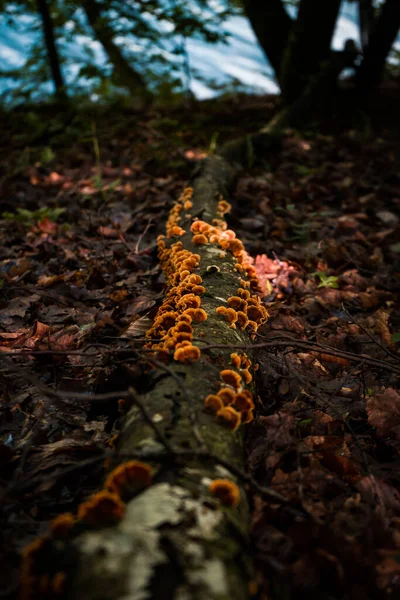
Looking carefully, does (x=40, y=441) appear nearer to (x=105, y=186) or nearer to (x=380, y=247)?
(x=380, y=247)

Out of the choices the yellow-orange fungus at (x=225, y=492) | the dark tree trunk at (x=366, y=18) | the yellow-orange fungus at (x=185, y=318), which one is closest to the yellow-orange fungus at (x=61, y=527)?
the yellow-orange fungus at (x=225, y=492)

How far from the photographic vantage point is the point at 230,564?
123 cm

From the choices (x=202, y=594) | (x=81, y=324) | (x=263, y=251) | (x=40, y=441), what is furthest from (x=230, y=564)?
(x=263, y=251)

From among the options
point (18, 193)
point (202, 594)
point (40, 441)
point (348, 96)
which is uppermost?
point (348, 96)

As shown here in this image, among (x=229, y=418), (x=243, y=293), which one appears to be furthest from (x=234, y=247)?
(x=229, y=418)

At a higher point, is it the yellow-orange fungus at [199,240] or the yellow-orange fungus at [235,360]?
the yellow-orange fungus at [235,360]

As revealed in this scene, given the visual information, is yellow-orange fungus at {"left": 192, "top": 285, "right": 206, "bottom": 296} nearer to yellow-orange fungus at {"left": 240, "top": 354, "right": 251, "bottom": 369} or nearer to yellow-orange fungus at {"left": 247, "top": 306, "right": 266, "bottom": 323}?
yellow-orange fungus at {"left": 247, "top": 306, "right": 266, "bottom": 323}

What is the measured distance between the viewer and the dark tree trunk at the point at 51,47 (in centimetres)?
803

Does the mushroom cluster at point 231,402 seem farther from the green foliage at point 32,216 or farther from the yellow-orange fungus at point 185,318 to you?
the green foliage at point 32,216

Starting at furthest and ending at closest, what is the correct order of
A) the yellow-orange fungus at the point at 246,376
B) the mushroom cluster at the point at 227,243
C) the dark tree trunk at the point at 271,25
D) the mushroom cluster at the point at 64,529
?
the dark tree trunk at the point at 271,25
the mushroom cluster at the point at 227,243
the yellow-orange fungus at the point at 246,376
the mushroom cluster at the point at 64,529

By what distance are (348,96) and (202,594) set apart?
923cm

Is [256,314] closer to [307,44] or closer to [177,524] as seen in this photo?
[177,524]

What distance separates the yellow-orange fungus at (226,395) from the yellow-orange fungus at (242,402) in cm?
4

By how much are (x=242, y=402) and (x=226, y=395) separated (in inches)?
3.4
